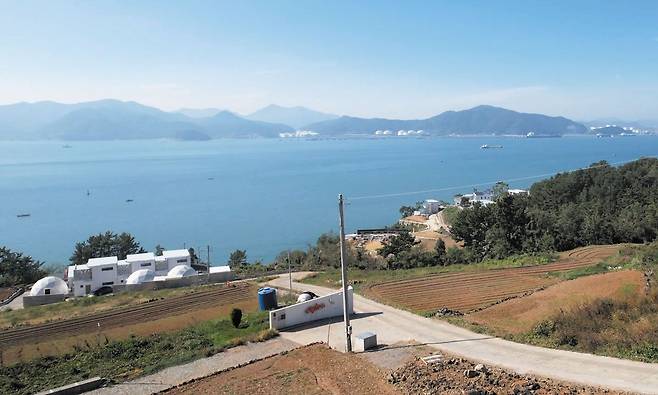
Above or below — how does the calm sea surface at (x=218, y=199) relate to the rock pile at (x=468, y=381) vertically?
below

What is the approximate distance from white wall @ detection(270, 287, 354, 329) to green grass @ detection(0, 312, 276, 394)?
0.51 meters

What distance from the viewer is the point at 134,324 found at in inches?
762

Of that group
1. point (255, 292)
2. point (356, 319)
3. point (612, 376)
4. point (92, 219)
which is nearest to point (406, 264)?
point (255, 292)

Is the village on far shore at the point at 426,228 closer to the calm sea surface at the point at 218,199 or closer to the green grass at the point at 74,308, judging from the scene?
the calm sea surface at the point at 218,199

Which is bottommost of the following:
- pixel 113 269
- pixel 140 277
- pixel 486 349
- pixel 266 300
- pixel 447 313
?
pixel 140 277

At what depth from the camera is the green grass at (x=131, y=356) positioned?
13172mm

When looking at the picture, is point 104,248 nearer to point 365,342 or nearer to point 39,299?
point 39,299

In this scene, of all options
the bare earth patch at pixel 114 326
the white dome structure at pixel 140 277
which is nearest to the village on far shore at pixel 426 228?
the white dome structure at pixel 140 277

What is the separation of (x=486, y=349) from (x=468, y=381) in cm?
262

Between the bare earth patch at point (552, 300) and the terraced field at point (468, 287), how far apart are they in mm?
1331

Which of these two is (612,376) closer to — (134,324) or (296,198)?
(134,324)

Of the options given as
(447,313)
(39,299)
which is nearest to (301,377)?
(447,313)

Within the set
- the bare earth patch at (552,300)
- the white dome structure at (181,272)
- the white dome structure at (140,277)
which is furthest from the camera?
the white dome structure at (140,277)

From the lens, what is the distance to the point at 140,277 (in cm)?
3269
